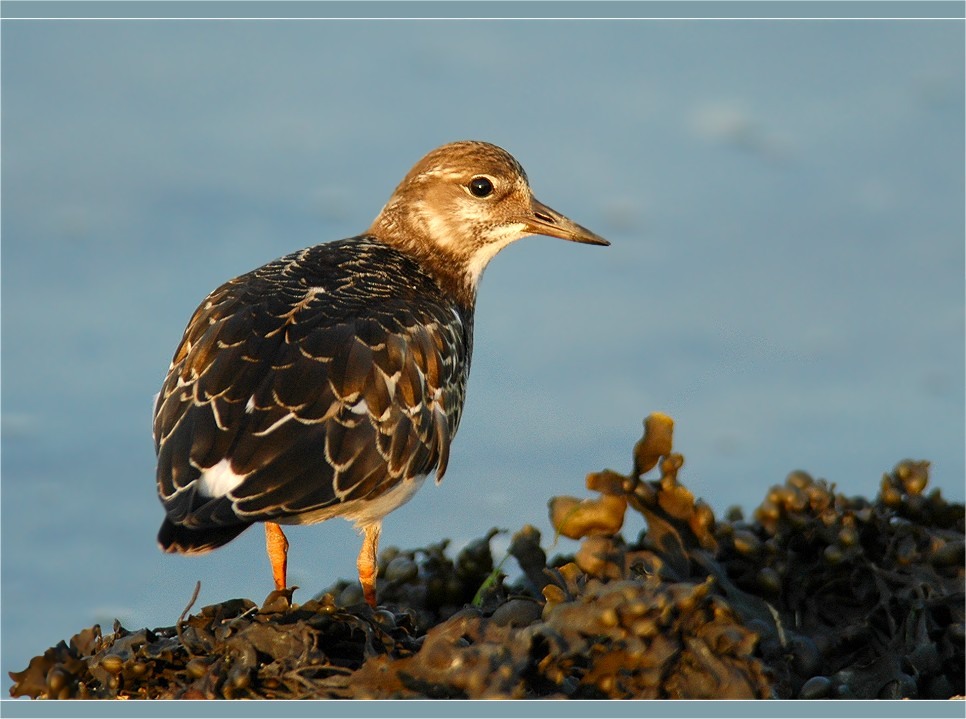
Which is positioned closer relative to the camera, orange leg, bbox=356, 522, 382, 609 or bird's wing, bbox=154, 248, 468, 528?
bird's wing, bbox=154, 248, 468, 528

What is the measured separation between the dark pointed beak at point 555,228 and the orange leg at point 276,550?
267 cm

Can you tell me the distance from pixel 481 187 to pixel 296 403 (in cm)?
260

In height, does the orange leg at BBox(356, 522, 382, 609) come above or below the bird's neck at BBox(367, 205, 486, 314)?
below

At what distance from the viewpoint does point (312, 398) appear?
5.88m

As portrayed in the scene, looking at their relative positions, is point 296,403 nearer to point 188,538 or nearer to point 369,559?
point 188,538

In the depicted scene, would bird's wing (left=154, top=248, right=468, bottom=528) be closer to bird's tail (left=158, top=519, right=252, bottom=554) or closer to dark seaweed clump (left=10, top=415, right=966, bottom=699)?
bird's tail (left=158, top=519, right=252, bottom=554)

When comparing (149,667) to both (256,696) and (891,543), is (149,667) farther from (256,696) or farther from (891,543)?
(891,543)

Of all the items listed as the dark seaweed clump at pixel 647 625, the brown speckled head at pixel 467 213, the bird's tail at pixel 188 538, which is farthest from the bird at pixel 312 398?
the dark seaweed clump at pixel 647 625

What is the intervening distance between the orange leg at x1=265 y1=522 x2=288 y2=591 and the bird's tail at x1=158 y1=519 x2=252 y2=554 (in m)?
1.14

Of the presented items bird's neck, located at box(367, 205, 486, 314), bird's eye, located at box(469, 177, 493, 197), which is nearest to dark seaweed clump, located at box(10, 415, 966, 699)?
bird's neck, located at box(367, 205, 486, 314)

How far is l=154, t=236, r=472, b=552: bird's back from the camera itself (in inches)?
220

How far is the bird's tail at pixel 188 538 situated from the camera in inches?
214

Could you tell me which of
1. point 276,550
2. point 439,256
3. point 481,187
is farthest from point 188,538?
point 481,187

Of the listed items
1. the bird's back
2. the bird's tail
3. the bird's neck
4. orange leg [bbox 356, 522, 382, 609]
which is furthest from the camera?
the bird's neck
